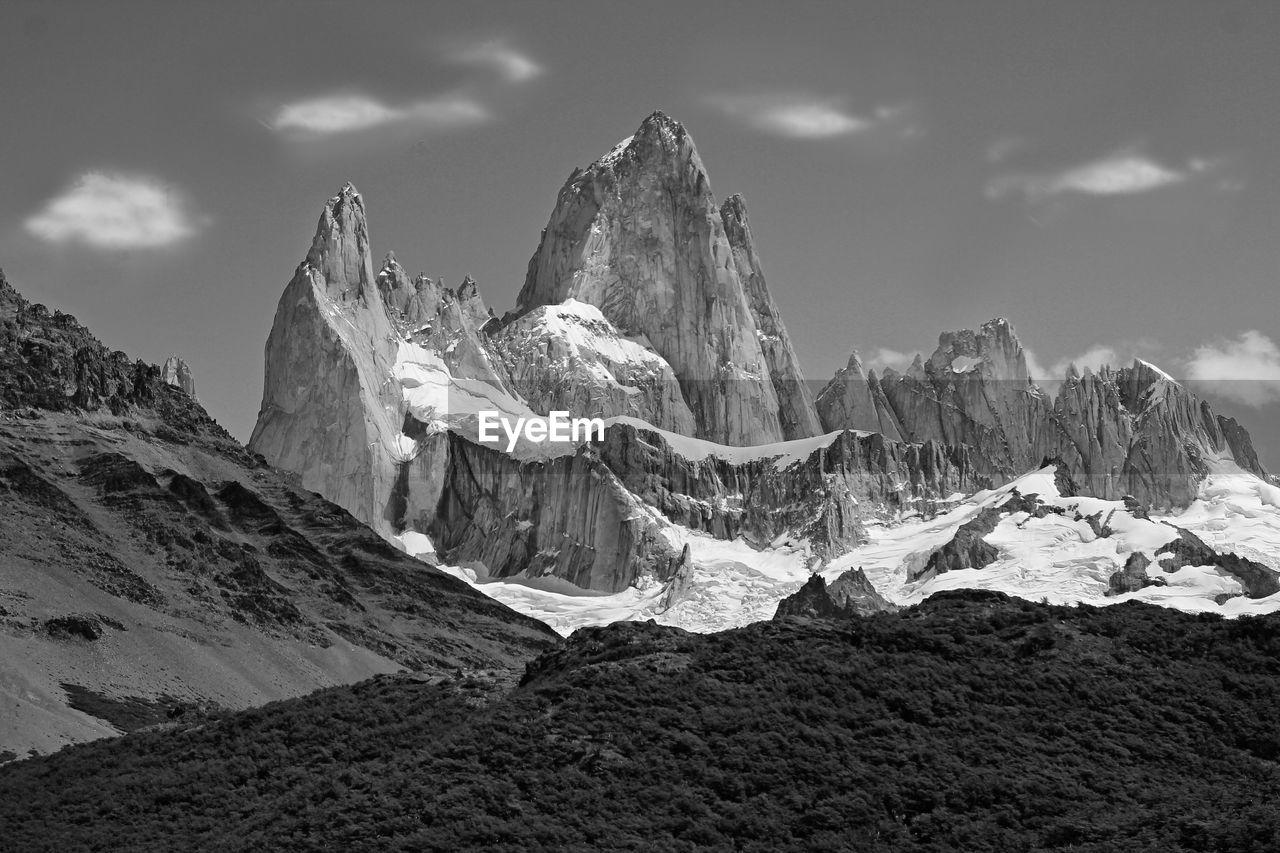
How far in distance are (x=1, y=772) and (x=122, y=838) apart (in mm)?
14766

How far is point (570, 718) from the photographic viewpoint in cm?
6106

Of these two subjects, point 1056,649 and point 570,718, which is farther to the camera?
point 1056,649

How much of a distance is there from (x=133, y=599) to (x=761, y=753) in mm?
102193

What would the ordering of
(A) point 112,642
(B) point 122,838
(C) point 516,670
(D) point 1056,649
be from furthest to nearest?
(A) point 112,642, (C) point 516,670, (D) point 1056,649, (B) point 122,838

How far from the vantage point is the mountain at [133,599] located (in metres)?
124

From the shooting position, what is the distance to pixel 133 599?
151625 mm

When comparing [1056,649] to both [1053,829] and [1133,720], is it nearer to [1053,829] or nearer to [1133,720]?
[1133,720]

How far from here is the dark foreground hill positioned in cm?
5497

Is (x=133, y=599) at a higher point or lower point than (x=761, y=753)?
higher

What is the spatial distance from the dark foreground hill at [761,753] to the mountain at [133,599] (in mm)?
23994

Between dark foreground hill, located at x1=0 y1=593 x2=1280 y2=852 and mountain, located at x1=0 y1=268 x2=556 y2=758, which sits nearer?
dark foreground hill, located at x1=0 y1=593 x2=1280 y2=852

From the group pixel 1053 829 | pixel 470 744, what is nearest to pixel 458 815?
pixel 470 744

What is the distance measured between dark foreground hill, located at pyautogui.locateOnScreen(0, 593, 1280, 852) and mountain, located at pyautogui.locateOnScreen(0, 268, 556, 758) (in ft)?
78.7

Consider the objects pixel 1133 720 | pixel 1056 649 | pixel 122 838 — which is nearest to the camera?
pixel 122 838
